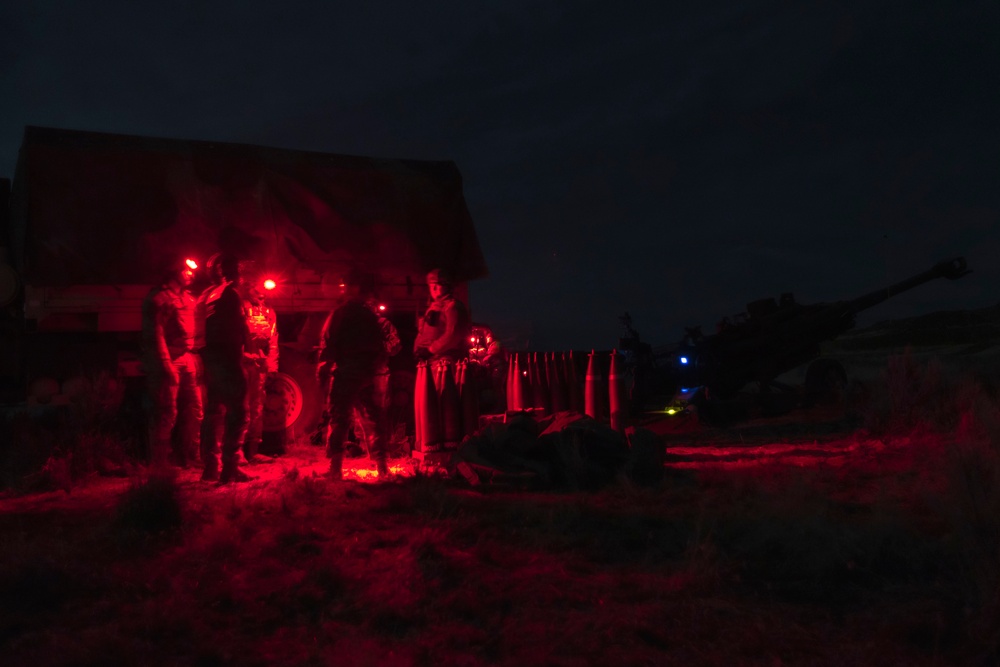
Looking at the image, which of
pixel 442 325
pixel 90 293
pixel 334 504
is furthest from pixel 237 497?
pixel 90 293

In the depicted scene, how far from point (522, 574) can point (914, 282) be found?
11.9 m

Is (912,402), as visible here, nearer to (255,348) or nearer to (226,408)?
(255,348)

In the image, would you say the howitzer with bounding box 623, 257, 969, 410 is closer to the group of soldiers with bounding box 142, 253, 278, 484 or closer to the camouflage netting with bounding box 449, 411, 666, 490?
the camouflage netting with bounding box 449, 411, 666, 490

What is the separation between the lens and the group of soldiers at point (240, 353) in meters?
7.57

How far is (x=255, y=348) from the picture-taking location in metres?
8.09

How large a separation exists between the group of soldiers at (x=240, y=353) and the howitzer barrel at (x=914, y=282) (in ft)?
29.2

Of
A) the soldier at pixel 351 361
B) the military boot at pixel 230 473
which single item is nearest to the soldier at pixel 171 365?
the military boot at pixel 230 473

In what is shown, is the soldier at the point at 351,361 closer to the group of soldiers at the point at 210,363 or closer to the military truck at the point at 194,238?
the group of soldiers at the point at 210,363

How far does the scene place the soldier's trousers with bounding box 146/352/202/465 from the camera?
8.23m

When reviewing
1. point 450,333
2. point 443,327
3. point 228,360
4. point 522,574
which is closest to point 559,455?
point 450,333

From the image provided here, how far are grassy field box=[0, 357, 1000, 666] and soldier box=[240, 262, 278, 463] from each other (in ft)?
6.36

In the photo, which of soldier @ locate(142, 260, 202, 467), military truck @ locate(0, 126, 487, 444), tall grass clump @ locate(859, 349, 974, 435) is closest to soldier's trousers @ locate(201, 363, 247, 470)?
soldier @ locate(142, 260, 202, 467)

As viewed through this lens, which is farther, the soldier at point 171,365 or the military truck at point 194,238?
the military truck at point 194,238

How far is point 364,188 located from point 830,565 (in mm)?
8071
